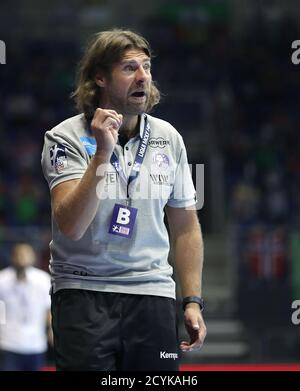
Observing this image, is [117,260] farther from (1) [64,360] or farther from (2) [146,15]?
(2) [146,15]

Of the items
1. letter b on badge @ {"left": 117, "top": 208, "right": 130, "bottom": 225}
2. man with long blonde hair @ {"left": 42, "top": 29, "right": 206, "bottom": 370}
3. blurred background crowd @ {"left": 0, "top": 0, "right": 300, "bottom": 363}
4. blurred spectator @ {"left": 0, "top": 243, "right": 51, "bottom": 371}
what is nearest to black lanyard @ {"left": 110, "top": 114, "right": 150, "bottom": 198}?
man with long blonde hair @ {"left": 42, "top": 29, "right": 206, "bottom": 370}


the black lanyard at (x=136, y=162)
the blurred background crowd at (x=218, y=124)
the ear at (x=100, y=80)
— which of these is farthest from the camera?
the blurred background crowd at (x=218, y=124)

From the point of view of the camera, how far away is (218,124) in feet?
59.1

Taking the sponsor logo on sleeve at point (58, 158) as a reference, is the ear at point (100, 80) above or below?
above

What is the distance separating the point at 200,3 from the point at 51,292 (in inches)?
649

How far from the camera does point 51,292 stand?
416 cm

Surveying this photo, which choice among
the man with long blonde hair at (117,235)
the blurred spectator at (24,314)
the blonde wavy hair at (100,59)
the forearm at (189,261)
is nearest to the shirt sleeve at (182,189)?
the man with long blonde hair at (117,235)

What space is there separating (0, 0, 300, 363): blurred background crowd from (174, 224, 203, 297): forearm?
8.41 meters

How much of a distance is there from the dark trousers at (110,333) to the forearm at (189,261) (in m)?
0.22

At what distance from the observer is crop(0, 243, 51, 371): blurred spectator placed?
1004 centimetres

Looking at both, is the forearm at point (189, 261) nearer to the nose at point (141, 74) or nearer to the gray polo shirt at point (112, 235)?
the gray polo shirt at point (112, 235)

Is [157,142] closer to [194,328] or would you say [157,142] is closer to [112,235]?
[112,235]

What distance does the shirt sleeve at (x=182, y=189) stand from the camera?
4285 mm

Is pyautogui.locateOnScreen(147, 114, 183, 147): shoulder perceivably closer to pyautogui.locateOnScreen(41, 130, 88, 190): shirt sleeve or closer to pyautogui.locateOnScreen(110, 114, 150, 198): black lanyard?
pyautogui.locateOnScreen(110, 114, 150, 198): black lanyard
